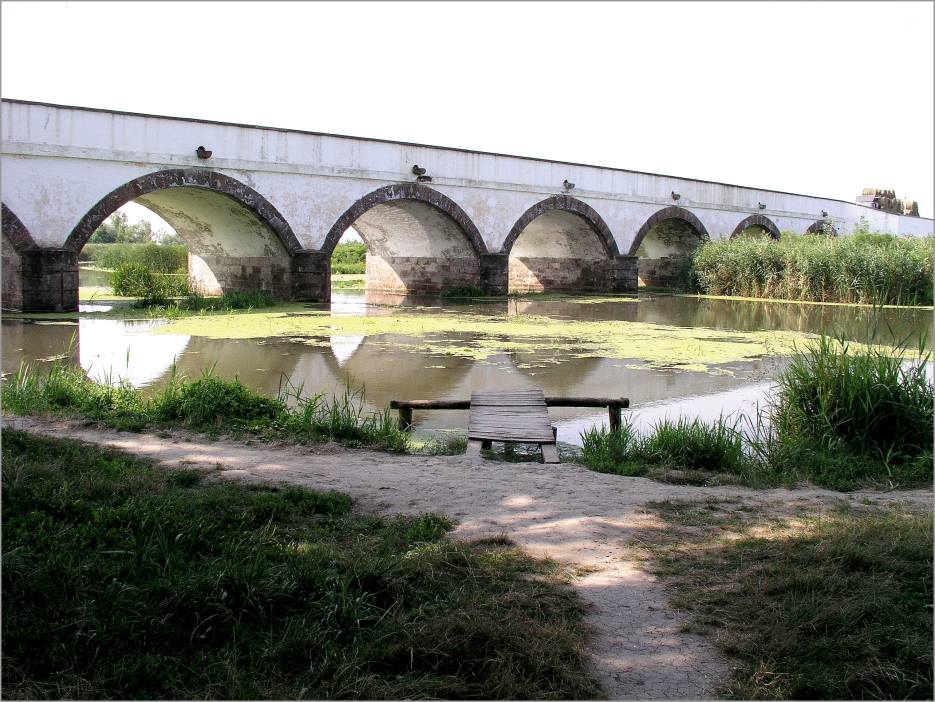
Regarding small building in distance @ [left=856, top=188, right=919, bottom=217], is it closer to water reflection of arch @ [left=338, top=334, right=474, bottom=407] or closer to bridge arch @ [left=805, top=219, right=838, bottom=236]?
bridge arch @ [left=805, top=219, right=838, bottom=236]

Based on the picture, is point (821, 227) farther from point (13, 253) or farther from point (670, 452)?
point (670, 452)

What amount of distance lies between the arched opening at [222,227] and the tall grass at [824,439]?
11409 millimetres

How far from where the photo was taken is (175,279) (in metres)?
20.7

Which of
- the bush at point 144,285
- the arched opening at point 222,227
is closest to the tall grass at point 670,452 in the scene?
the arched opening at point 222,227

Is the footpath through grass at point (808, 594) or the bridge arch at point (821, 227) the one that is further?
the bridge arch at point (821, 227)

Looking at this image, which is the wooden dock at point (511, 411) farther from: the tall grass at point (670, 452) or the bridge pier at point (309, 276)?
the bridge pier at point (309, 276)

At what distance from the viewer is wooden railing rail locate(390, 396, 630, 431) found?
675 centimetres

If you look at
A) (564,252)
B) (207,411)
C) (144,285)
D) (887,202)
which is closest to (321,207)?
(144,285)

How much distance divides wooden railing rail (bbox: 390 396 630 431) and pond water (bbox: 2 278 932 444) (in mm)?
180

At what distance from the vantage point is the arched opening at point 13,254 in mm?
13617

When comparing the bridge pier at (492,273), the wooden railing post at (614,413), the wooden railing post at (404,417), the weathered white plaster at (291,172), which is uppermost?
the weathered white plaster at (291,172)

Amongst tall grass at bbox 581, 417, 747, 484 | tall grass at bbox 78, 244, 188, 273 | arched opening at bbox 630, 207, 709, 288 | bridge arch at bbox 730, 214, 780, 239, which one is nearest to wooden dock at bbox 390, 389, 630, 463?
tall grass at bbox 581, 417, 747, 484

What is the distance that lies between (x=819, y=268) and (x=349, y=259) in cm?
2038

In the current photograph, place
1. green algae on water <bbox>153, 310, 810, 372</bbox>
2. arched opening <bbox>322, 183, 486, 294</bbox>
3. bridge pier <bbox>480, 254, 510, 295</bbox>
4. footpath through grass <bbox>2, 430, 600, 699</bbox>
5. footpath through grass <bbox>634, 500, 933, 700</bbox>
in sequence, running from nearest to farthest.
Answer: footpath through grass <bbox>2, 430, 600, 699</bbox> → footpath through grass <bbox>634, 500, 933, 700</bbox> → green algae on water <bbox>153, 310, 810, 372</bbox> → arched opening <bbox>322, 183, 486, 294</bbox> → bridge pier <bbox>480, 254, 510, 295</bbox>
